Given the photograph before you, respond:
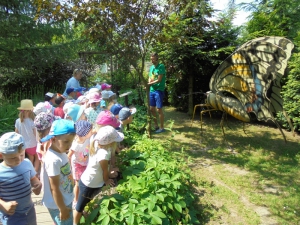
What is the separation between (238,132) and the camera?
6680mm

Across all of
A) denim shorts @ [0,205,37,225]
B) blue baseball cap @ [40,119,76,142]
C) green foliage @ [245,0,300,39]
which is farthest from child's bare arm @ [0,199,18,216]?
green foliage @ [245,0,300,39]

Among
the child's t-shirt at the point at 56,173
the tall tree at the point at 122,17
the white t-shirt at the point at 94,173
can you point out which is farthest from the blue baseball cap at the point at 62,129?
the tall tree at the point at 122,17

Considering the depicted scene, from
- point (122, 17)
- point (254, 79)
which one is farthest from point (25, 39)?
point (254, 79)

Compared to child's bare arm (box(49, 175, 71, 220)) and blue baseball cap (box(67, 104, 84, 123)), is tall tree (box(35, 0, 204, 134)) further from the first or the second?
child's bare arm (box(49, 175, 71, 220))

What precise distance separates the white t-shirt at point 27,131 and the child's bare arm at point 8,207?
2.06m

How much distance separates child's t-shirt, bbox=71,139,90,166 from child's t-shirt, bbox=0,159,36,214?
85cm

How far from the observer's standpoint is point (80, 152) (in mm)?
2877

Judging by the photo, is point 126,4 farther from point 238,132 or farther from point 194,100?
point 194,100

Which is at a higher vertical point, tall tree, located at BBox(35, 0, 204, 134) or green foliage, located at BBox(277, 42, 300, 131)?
tall tree, located at BBox(35, 0, 204, 134)

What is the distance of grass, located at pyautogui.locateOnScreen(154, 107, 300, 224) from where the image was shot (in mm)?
3117

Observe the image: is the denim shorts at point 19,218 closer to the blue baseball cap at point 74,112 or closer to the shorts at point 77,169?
the shorts at point 77,169

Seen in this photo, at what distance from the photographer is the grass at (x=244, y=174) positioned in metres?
3.12

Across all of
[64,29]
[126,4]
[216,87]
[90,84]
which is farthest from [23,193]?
[90,84]

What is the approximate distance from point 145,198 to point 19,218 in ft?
3.56
